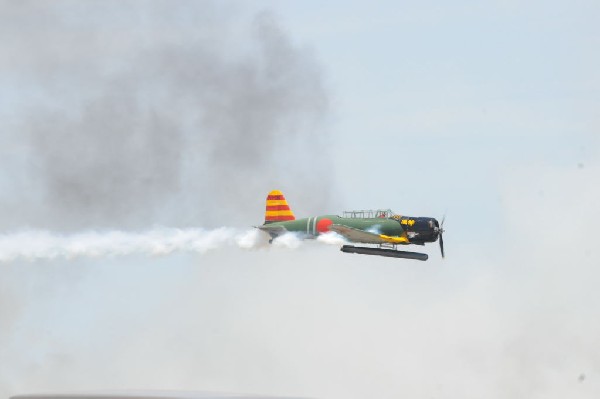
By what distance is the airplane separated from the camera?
12306 centimetres

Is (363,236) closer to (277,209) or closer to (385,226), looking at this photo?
(385,226)

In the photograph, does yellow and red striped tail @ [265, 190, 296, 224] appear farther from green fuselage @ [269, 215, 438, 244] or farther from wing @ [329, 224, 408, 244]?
wing @ [329, 224, 408, 244]

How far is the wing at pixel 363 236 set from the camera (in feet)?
404

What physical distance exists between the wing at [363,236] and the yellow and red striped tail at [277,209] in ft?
24.5

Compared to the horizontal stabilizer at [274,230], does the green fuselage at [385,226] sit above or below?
above

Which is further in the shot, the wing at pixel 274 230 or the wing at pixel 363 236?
the wing at pixel 274 230

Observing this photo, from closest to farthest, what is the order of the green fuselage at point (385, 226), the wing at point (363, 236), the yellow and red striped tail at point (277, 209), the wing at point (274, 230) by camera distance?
the wing at point (363, 236) → the green fuselage at point (385, 226) → the wing at point (274, 230) → the yellow and red striped tail at point (277, 209)

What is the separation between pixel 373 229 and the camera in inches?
4897

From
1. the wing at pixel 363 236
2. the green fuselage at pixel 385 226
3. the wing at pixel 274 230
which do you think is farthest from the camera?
the wing at pixel 274 230

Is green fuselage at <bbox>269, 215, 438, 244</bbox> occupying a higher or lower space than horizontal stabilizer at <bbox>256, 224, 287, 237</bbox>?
higher

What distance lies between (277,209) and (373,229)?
42.3 ft

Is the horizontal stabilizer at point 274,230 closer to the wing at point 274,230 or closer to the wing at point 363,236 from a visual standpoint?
the wing at point 274,230

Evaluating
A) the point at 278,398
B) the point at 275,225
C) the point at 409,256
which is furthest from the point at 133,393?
the point at 275,225

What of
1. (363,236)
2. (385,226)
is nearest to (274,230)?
(363,236)
